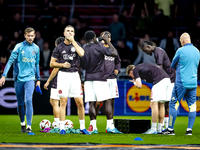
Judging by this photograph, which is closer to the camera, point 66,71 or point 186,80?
point 66,71

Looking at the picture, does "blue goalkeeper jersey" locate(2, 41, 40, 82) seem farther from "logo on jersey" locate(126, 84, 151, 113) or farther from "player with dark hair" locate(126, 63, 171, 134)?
Result: "logo on jersey" locate(126, 84, 151, 113)

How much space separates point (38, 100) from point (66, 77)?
7.66 meters

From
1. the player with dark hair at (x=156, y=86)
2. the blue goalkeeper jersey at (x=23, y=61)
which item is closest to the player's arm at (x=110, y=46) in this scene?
the player with dark hair at (x=156, y=86)

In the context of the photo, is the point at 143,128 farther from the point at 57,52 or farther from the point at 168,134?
the point at 57,52

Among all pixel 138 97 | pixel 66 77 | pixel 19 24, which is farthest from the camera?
pixel 19 24

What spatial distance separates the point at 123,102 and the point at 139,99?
67 centimetres

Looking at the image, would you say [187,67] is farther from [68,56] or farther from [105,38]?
[68,56]

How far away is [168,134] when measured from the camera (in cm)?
910

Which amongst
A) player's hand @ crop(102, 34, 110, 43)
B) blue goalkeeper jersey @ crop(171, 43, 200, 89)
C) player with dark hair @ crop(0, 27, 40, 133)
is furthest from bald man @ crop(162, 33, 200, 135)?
player with dark hair @ crop(0, 27, 40, 133)

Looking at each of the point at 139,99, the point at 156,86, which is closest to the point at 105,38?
the point at 156,86

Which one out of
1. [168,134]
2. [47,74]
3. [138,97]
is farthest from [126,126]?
[47,74]

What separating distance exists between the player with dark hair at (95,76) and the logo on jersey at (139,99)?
665 cm

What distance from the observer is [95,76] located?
367 inches

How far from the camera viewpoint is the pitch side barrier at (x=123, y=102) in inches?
630
